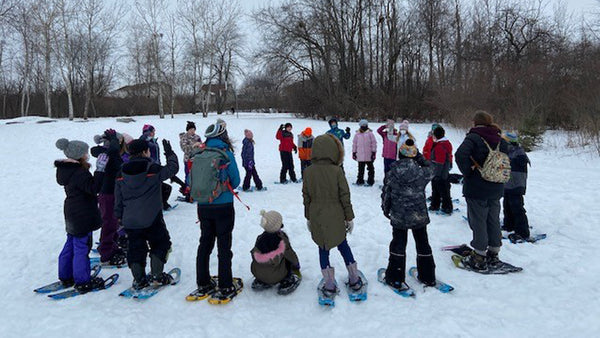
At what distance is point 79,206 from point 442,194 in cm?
601

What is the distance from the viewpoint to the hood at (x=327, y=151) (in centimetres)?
345

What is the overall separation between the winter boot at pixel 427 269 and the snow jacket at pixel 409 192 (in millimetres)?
414

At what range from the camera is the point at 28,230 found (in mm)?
6176

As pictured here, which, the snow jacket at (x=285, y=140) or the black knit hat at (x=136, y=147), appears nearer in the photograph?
the black knit hat at (x=136, y=147)

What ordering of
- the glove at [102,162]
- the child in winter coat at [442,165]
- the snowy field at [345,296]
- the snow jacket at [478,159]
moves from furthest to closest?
1. the child in winter coat at [442,165]
2. the glove at [102,162]
3. the snow jacket at [478,159]
4. the snowy field at [345,296]

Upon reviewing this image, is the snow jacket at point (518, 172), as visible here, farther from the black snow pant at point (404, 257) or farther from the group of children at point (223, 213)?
the black snow pant at point (404, 257)

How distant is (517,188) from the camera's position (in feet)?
16.2

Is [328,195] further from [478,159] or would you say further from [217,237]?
[478,159]

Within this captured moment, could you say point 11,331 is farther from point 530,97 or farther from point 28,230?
point 530,97

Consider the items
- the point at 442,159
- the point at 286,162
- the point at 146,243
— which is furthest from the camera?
the point at 286,162

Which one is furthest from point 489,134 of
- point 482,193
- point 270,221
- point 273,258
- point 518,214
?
point 273,258

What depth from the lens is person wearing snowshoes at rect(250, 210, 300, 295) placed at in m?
3.71

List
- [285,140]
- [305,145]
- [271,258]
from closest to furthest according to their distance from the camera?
[271,258] < [305,145] < [285,140]

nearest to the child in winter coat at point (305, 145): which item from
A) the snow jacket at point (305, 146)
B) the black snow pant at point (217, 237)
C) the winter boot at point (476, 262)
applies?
the snow jacket at point (305, 146)
